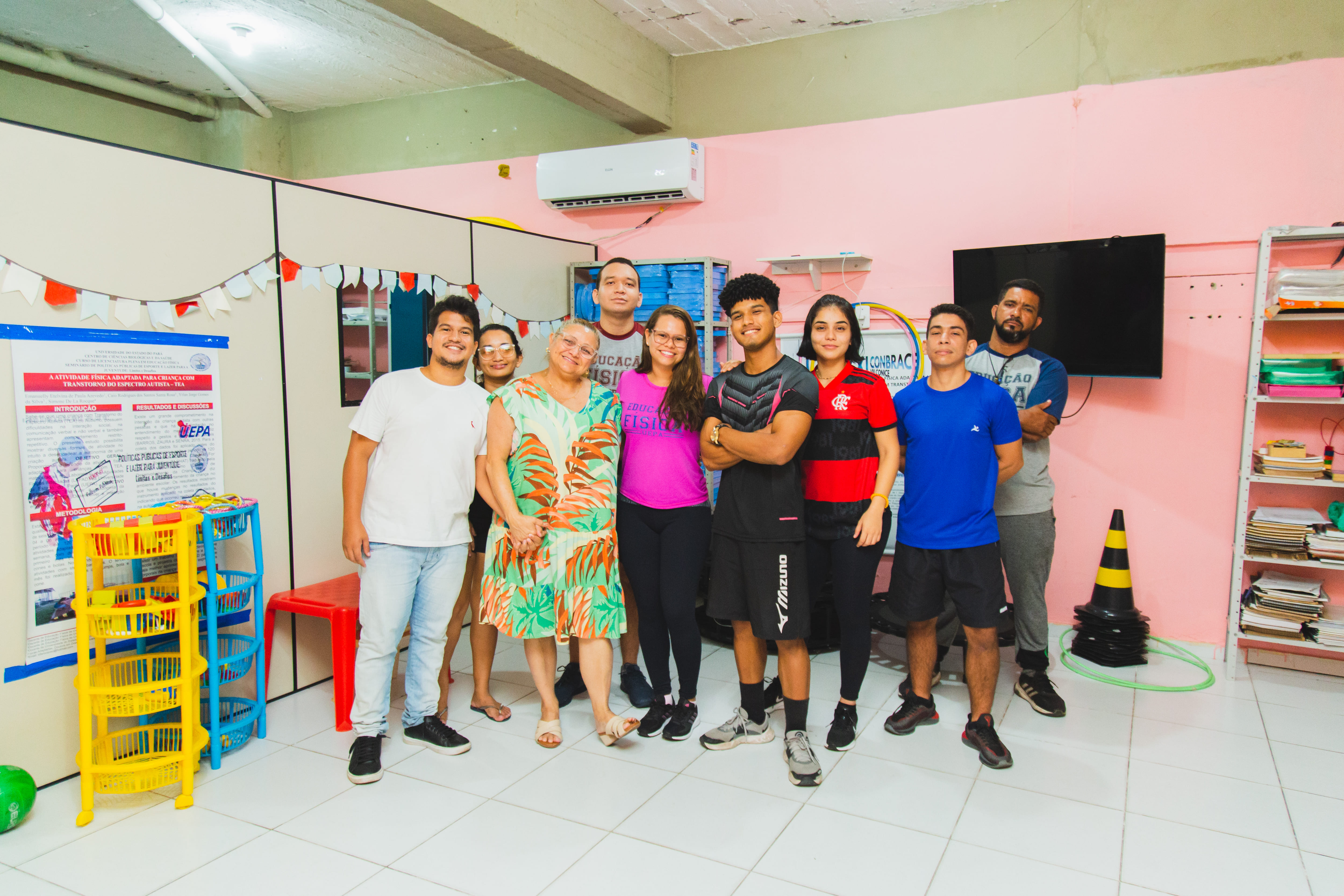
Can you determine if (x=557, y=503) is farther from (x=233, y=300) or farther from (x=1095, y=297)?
(x=1095, y=297)

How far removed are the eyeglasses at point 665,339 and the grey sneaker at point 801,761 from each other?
133cm

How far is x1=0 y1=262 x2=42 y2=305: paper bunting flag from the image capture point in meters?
2.33

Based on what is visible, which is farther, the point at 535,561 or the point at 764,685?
the point at 764,685

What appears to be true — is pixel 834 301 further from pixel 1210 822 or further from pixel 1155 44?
pixel 1155 44

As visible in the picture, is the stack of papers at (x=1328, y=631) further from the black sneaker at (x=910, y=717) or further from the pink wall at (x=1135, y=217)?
the black sneaker at (x=910, y=717)

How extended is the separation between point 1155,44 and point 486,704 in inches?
161

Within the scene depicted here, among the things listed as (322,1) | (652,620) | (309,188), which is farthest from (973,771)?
(322,1)

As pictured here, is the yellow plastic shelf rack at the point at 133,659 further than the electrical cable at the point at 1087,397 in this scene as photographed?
No

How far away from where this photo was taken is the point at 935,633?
2.93 m

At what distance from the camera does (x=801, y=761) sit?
8.34ft

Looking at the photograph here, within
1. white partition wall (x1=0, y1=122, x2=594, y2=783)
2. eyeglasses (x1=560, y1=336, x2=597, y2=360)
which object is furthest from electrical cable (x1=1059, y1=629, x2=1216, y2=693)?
white partition wall (x1=0, y1=122, x2=594, y2=783)

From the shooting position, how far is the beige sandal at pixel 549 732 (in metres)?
2.80

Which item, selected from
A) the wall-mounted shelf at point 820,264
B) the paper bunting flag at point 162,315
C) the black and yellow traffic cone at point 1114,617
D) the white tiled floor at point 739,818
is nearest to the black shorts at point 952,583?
the white tiled floor at point 739,818

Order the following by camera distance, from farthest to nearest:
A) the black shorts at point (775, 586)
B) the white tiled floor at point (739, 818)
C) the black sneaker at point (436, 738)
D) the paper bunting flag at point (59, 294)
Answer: the black sneaker at point (436, 738) → the black shorts at point (775, 586) → the paper bunting flag at point (59, 294) → the white tiled floor at point (739, 818)
